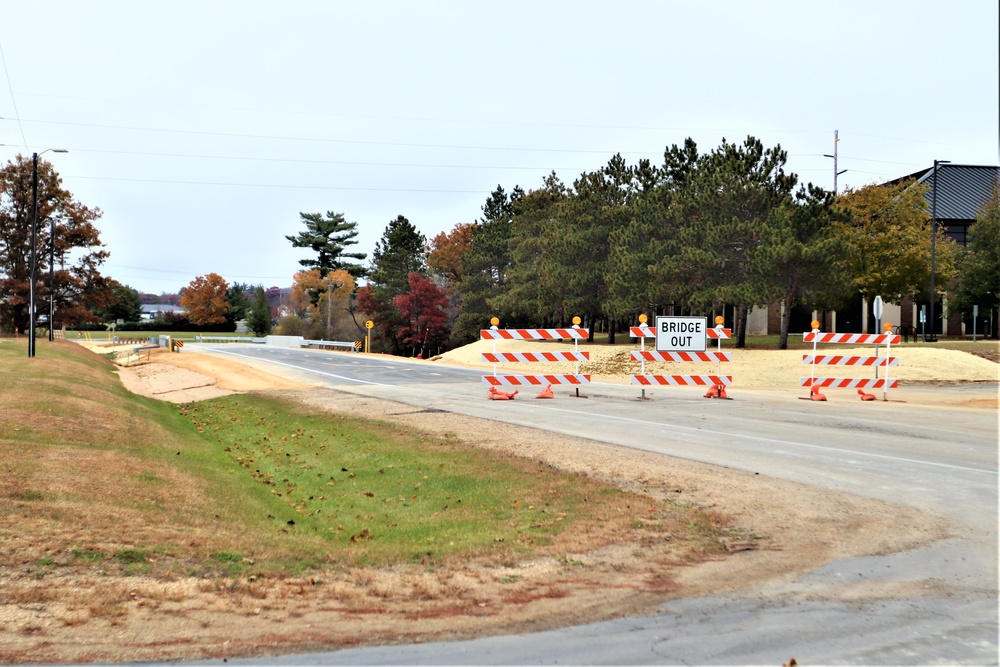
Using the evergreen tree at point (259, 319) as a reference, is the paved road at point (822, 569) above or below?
below

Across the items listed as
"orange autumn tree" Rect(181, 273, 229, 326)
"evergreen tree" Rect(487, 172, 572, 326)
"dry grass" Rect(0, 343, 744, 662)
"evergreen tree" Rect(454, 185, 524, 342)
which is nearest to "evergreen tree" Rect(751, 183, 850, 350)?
"evergreen tree" Rect(487, 172, 572, 326)

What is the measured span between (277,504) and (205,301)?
12382cm

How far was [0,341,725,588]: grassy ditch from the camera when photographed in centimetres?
679

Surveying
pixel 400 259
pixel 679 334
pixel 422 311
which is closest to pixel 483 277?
pixel 422 311

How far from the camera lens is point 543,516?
853 centimetres

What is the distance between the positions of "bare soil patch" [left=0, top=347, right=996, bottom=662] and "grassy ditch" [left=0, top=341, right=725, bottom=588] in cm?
28

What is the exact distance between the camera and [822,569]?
649 centimetres

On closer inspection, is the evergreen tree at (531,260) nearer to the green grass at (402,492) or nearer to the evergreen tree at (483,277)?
the evergreen tree at (483,277)

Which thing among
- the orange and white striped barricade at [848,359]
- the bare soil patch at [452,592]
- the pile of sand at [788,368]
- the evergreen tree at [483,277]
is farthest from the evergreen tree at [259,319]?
the bare soil patch at [452,592]

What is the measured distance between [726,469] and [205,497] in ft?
21.8

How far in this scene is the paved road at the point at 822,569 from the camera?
188 inches

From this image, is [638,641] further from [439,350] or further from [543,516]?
[439,350]

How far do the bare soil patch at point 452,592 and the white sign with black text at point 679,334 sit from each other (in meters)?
12.0

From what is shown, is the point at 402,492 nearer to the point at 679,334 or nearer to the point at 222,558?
the point at 222,558
